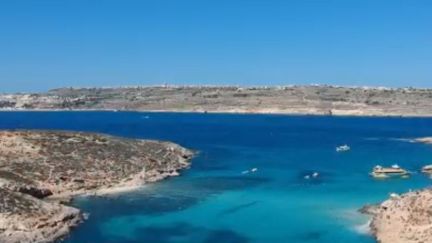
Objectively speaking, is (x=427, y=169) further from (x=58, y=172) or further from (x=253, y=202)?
(x=58, y=172)

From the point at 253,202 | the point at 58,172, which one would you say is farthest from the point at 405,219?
the point at 58,172

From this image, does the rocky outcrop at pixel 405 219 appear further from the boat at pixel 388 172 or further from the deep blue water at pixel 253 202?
the boat at pixel 388 172

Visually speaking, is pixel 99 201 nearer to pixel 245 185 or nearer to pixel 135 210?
pixel 135 210

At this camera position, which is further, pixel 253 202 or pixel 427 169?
pixel 427 169

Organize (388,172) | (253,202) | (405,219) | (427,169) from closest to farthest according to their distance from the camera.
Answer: (405,219)
(253,202)
(388,172)
(427,169)

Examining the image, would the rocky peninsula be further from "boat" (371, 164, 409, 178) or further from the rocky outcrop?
"boat" (371, 164, 409, 178)

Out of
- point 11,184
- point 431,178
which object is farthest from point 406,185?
point 11,184
